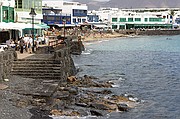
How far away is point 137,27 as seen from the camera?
156 m

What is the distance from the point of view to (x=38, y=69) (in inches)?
997

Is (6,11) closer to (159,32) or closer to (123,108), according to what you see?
(123,108)

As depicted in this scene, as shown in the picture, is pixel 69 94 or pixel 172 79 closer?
pixel 69 94

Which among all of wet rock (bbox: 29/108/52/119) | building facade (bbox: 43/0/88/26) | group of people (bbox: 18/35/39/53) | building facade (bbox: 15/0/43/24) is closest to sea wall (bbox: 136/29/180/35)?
building facade (bbox: 43/0/88/26)

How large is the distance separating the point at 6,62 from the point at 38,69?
2.20m

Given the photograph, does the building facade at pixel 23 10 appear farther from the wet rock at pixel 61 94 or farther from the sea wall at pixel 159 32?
the sea wall at pixel 159 32

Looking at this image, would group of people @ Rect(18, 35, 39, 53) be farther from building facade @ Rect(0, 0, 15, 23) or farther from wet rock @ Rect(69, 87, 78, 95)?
wet rock @ Rect(69, 87, 78, 95)

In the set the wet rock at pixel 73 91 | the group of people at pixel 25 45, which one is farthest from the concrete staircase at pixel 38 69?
the group of people at pixel 25 45

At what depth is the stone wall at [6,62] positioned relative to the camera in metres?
23.1

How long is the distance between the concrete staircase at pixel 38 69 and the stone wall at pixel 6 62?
54cm

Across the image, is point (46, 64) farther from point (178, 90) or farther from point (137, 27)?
point (137, 27)

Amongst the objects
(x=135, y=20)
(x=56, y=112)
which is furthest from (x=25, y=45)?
(x=135, y=20)

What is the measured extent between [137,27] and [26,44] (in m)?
126

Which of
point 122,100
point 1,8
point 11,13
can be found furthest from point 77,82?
point 11,13
